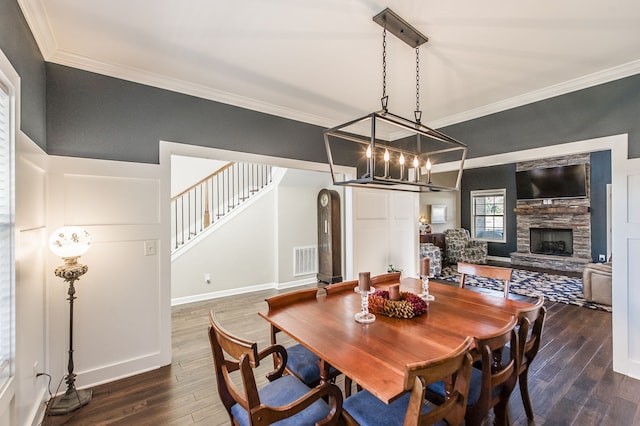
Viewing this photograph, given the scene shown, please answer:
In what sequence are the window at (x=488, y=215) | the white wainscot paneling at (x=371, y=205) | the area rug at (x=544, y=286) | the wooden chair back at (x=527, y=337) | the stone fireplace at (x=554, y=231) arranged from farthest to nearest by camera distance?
the window at (x=488, y=215), the stone fireplace at (x=554, y=231), the area rug at (x=544, y=286), the white wainscot paneling at (x=371, y=205), the wooden chair back at (x=527, y=337)

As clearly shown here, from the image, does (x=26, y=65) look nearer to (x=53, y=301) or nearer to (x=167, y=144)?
(x=167, y=144)

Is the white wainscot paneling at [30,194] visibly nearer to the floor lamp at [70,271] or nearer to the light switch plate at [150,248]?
the floor lamp at [70,271]

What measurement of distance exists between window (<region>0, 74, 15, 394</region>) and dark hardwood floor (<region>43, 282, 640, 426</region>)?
0.92 metres

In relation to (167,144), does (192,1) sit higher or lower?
higher

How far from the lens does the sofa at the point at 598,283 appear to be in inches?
176

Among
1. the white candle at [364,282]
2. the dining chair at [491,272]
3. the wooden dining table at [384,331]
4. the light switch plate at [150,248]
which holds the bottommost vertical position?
the wooden dining table at [384,331]

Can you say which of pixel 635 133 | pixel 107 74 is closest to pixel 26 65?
pixel 107 74

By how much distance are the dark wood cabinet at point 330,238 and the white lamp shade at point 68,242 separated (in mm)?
3919

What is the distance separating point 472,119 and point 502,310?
8.58ft

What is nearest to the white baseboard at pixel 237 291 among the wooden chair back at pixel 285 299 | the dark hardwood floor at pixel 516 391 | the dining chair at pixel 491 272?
the dark hardwood floor at pixel 516 391

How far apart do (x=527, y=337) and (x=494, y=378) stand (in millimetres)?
560

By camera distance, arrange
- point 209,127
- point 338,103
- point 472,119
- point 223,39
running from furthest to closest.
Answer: point 472,119
point 338,103
point 209,127
point 223,39

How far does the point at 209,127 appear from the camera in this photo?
3068mm

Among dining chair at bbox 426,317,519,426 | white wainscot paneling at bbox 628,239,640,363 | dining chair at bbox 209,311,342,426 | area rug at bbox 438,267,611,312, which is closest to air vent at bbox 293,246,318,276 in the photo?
area rug at bbox 438,267,611,312
